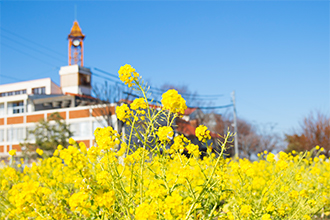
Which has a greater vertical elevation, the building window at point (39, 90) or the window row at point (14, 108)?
the building window at point (39, 90)

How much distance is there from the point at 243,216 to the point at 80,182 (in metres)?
1.49

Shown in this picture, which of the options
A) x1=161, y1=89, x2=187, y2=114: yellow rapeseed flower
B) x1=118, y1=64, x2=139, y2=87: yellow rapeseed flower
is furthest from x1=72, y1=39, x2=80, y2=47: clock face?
x1=161, y1=89, x2=187, y2=114: yellow rapeseed flower

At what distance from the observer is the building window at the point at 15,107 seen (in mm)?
36906

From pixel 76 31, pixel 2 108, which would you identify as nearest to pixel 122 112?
pixel 2 108

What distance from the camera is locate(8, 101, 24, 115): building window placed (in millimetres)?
36906

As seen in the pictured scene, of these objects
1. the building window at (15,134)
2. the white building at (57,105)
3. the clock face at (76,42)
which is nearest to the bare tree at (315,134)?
the white building at (57,105)

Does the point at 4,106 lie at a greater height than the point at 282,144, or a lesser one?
greater

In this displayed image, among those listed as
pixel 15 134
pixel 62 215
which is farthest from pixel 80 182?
pixel 15 134

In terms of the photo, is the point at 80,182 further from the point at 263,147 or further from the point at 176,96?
the point at 263,147

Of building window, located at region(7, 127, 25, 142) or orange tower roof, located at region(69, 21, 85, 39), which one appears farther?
orange tower roof, located at region(69, 21, 85, 39)

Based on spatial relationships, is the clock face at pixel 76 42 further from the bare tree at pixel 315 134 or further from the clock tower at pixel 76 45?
the bare tree at pixel 315 134

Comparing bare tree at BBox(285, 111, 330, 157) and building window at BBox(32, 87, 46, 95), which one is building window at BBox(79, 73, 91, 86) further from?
bare tree at BBox(285, 111, 330, 157)

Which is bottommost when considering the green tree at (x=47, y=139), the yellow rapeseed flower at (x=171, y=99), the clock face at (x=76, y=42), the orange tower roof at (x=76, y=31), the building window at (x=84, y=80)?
the green tree at (x=47, y=139)

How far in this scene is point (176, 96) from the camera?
1.98 metres
